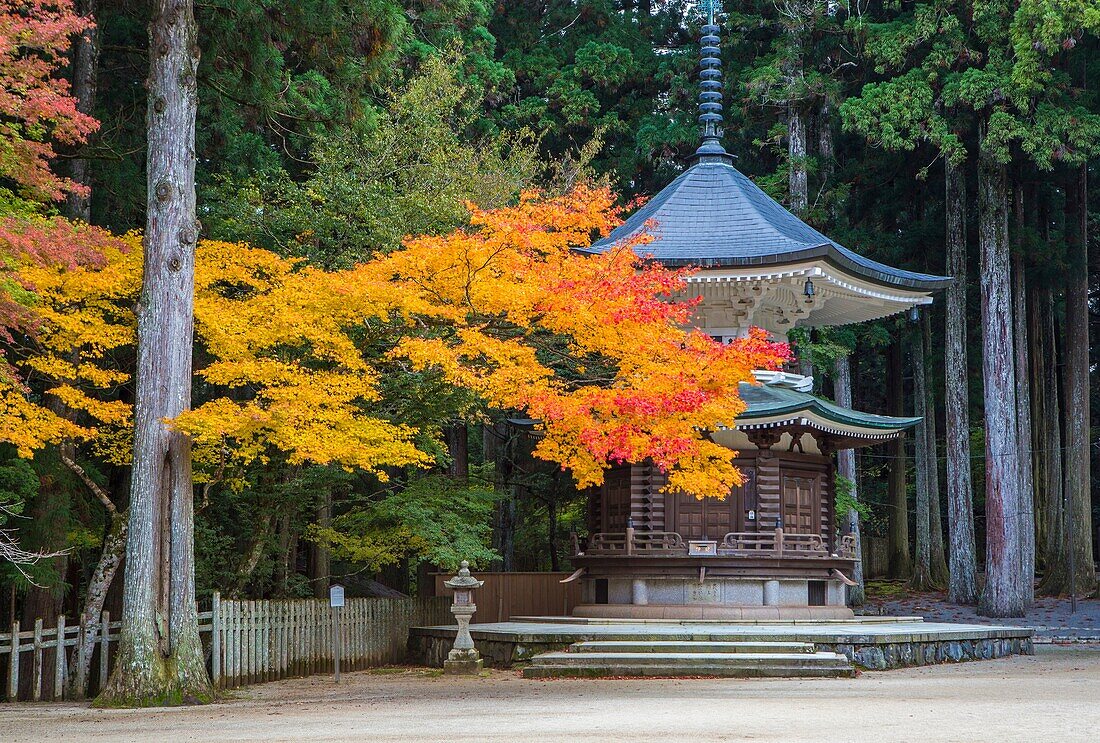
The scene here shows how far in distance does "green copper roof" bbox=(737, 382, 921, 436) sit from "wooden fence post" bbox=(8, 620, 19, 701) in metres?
10.7

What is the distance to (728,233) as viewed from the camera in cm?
2014

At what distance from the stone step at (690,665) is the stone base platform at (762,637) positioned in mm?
975

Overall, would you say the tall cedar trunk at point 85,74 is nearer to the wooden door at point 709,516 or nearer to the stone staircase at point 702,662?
the stone staircase at point 702,662

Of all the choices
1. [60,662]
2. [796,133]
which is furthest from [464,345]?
[796,133]

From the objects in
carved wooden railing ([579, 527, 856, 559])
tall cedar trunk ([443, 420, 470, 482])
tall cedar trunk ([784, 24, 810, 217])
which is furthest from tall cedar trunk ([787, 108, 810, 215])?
carved wooden railing ([579, 527, 856, 559])

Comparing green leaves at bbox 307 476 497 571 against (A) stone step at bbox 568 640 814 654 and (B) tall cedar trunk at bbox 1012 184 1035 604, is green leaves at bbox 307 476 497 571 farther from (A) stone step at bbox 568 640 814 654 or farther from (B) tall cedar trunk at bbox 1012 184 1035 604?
(B) tall cedar trunk at bbox 1012 184 1035 604

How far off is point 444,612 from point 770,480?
6.72 meters

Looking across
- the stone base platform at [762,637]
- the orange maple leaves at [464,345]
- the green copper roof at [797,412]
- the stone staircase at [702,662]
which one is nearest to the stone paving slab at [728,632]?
the stone base platform at [762,637]

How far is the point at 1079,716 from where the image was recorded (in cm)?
1004

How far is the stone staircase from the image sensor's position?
1488 cm

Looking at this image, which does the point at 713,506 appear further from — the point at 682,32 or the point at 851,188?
the point at 682,32

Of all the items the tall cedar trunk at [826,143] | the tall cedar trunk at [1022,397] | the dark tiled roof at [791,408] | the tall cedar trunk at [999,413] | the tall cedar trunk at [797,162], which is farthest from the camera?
the tall cedar trunk at [826,143]

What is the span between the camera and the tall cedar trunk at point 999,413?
25.6 metres

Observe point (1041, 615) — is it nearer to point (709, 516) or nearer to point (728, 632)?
point (709, 516)
